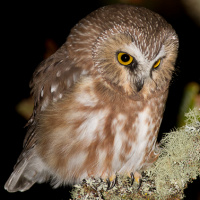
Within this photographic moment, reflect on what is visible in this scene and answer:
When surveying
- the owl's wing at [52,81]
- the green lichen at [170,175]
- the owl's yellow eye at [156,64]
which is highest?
the owl's yellow eye at [156,64]

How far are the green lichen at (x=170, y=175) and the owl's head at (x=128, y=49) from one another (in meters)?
0.54

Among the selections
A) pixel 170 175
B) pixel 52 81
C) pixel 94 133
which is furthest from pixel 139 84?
pixel 52 81

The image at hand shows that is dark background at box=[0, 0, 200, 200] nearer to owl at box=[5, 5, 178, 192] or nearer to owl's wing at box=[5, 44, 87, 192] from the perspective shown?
owl's wing at box=[5, 44, 87, 192]

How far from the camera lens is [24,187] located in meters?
3.64

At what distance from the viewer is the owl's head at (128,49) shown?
2.59 meters

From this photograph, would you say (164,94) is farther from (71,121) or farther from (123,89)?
(71,121)

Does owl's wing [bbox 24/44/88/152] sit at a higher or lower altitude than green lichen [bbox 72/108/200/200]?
higher

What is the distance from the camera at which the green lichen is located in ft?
7.49

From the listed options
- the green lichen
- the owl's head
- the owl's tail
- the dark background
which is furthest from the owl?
the dark background

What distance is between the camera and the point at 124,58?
104 inches

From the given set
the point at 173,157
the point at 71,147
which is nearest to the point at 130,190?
the point at 173,157

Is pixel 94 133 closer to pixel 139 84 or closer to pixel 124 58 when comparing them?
pixel 139 84

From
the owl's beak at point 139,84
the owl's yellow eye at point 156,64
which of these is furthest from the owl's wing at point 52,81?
the owl's yellow eye at point 156,64

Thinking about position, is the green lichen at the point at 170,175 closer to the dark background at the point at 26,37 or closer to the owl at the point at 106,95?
the owl at the point at 106,95
